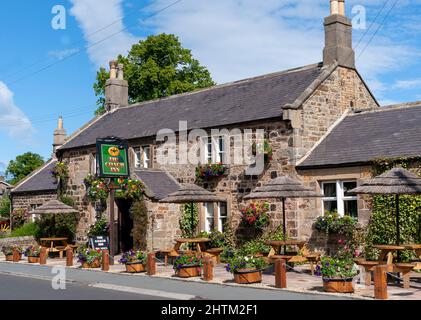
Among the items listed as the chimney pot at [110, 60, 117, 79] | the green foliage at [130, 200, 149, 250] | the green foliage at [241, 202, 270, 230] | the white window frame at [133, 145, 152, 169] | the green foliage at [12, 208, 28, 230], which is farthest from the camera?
the green foliage at [12, 208, 28, 230]

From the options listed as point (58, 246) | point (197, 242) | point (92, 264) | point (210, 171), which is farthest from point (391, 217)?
point (58, 246)

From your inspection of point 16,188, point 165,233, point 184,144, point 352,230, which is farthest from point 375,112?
point 16,188

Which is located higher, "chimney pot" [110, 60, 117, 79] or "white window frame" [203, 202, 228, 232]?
"chimney pot" [110, 60, 117, 79]

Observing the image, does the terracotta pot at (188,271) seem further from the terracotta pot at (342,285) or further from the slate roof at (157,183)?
the slate roof at (157,183)

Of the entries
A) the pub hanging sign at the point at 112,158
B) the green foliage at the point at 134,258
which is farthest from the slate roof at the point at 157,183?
the green foliage at the point at 134,258

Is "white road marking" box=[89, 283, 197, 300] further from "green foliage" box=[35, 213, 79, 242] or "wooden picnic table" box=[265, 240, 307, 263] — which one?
"green foliage" box=[35, 213, 79, 242]

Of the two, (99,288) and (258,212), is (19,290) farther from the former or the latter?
(258,212)

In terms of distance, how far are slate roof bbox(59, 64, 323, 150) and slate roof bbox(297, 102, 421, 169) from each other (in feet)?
6.64

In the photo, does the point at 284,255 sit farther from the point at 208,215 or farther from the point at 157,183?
the point at 157,183

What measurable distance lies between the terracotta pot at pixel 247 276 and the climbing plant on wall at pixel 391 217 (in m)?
4.50

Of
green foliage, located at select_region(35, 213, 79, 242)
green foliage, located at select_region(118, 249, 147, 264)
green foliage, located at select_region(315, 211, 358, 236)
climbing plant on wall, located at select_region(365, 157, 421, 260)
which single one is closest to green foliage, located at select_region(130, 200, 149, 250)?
green foliage, located at select_region(118, 249, 147, 264)

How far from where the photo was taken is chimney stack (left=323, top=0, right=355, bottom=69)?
73.2 feet

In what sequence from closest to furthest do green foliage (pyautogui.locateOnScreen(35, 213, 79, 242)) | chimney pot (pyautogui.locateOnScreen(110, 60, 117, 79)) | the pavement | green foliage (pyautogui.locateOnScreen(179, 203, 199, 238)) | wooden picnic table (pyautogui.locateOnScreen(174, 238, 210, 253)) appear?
the pavement → wooden picnic table (pyautogui.locateOnScreen(174, 238, 210, 253)) → green foliage (pyautogui.locateOnScreen(179, 203, 199, 238)) → green foliage (pyautogui.locateOnScreen(35, 213, 79, 242)) → chimney pot (pyautogui.locateOnScreen(110, 60, 117, 79))

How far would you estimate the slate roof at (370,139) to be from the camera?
18.4m
